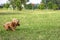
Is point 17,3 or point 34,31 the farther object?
point 17,3

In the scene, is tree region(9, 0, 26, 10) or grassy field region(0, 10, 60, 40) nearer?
grassy field region(0, 10, 60, 40)

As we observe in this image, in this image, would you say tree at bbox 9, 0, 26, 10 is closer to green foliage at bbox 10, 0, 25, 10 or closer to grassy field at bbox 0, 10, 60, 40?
green foliage at bbox 10, 0, 25, 10

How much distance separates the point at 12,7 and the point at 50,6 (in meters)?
8.55

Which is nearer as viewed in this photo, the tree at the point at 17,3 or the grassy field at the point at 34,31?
the grassy field at the point at 34,31

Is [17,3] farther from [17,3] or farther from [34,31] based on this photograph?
[34,31]

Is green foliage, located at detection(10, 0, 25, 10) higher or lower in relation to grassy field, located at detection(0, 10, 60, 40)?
lower

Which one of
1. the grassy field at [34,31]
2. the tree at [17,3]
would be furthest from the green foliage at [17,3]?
the grassy field at [34,31]

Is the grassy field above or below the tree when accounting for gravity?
above

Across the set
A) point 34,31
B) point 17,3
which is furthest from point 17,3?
point 34,31

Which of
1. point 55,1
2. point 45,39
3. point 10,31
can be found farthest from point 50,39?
point 55,1

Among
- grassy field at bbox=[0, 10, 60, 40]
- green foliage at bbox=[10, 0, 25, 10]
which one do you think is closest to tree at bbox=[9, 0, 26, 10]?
green foliage at bbox=[10, 0, 25, 10]

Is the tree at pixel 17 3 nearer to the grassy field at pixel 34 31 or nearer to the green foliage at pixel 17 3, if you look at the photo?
the green foliage at pixel 17 3

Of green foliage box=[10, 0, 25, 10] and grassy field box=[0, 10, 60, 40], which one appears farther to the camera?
green foliage box=[10, 0, 25, 10]

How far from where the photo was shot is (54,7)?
1785 inches
